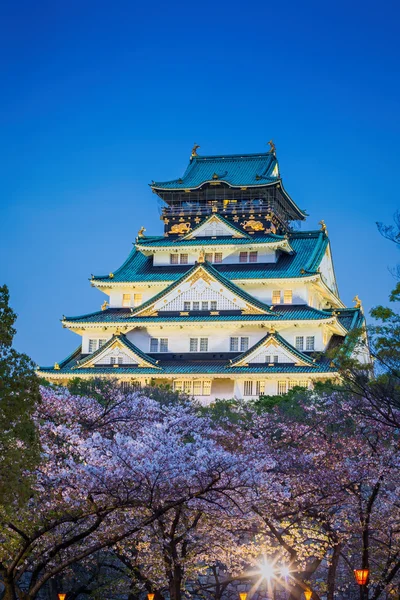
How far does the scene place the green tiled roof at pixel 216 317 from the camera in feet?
251

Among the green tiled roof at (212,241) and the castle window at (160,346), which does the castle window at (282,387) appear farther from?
the green tiled roof at (212,241)

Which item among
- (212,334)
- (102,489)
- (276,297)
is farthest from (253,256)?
(102,489)

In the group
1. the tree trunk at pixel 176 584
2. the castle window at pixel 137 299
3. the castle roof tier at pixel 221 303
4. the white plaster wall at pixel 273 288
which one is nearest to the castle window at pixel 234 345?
the castle roof tier at pixel 221 303

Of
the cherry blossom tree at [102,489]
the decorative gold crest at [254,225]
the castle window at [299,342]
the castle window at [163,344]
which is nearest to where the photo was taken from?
the cherry blossom tree at [102,489]

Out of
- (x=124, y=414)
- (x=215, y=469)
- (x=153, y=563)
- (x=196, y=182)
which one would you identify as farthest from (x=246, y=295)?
(x=215, y=469)

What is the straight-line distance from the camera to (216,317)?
7794 cm

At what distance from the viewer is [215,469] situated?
28.8 m

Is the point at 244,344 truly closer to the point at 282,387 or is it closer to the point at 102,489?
the point at 282,387

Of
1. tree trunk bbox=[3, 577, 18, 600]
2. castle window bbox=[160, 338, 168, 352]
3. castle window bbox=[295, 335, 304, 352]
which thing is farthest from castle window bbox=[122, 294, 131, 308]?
tree trunk bbox=[3, 577, 18, 600]

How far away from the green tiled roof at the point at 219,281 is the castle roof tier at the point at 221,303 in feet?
0.31

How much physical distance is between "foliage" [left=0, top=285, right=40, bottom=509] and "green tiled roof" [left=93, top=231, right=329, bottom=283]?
53.9 metres

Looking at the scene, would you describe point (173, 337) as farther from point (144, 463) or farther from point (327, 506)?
point (144, 463)

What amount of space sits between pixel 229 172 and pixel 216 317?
18460 mm

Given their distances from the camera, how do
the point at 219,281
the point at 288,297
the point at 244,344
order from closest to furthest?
the point at 244,344, the point at 219,281, the point at 288,297
